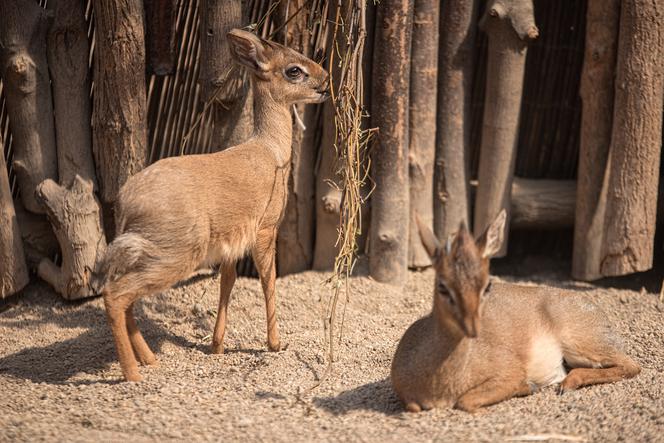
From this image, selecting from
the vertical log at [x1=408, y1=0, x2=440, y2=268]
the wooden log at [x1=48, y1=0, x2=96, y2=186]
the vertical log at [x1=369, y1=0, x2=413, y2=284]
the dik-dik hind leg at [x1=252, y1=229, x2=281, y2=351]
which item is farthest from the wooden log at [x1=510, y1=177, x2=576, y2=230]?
the wooden log at [x1=48, y1=0, x2=96, y2=186]

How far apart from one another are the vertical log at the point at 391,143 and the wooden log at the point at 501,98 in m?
0.76

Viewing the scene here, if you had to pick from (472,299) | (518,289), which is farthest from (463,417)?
(518,289)

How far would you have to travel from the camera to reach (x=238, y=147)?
20.2 feet

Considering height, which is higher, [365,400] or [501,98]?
[501,98]

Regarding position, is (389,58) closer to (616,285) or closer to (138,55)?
(138,55)

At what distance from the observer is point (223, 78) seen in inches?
255

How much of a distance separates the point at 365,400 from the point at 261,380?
755 millimetres

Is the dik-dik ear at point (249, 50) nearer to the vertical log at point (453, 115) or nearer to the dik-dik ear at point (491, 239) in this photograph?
the vertical log at point (453, 115)

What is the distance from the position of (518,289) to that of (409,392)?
45.8 inches

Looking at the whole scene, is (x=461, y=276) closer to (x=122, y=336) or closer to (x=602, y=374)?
(x=602, y=374)

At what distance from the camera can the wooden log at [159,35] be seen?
6.54 m

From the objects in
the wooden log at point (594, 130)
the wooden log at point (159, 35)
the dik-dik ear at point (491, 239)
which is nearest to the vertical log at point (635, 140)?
the wooden log at point (594, 130)

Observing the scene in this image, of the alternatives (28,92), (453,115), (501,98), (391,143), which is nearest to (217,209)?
(391,143)

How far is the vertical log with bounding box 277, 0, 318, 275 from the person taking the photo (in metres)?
6.84
